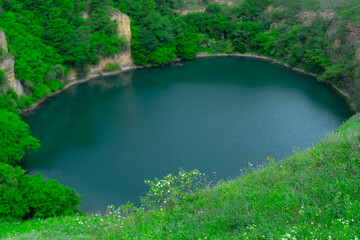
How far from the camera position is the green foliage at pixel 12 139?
888 inches

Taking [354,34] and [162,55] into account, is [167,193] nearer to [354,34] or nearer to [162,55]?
[354,34]

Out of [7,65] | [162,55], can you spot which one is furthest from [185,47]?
[7,65]

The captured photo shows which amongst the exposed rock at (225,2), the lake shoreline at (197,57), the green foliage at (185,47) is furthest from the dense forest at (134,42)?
the exposed rock at (225,2)

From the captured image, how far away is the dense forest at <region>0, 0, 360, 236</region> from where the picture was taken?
18422 mm

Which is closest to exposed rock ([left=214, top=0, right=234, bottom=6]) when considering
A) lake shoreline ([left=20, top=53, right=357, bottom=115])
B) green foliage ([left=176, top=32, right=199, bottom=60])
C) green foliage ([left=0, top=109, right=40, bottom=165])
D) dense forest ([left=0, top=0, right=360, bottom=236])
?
dense forest ([left=0, top=0, right=360, bottom=236])

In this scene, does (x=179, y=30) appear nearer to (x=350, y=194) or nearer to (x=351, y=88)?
(x=351, y=88)

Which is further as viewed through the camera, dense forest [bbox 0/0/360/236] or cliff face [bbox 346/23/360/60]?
cliff face [bbox 346/23/360/60]

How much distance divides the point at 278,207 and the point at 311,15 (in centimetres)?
4977

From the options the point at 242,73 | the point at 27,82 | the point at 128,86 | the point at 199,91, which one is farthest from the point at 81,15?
the point at 242,73

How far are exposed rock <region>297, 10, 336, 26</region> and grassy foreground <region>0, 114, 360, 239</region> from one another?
1702 inches

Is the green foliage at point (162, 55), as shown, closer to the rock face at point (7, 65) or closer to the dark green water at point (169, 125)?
the dark green water at point (169, 125)

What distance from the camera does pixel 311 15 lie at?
51.8m

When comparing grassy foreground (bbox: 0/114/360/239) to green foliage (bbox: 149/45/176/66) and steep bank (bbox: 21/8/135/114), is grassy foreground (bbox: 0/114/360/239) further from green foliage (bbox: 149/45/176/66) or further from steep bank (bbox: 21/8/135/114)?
green foliage (bbox: 149/45/176/66)

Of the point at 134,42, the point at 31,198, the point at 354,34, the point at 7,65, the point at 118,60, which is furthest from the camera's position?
the point at 134,42
